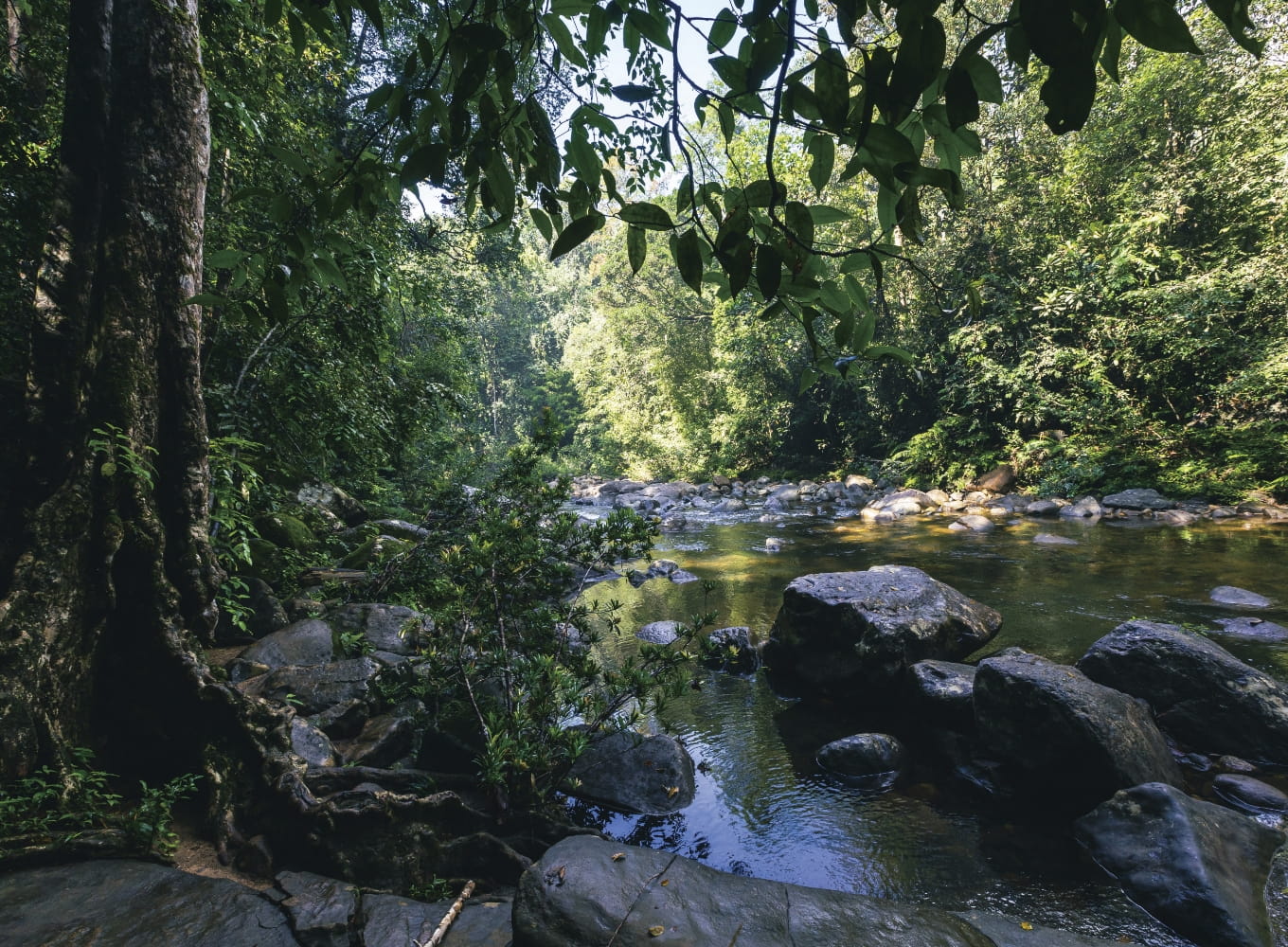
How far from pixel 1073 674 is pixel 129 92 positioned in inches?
260

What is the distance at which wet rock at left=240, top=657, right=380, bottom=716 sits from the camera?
3.83 meters

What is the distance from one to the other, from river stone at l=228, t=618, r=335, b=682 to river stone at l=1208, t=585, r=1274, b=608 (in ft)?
30.7

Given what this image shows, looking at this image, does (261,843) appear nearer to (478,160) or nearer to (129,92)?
(478,160)

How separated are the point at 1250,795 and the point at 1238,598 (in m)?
4.48

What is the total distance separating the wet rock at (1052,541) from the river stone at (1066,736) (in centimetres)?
734

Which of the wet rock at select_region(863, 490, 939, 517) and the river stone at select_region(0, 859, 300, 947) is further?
the wet rock at select_region(863, 490, 939, 517)

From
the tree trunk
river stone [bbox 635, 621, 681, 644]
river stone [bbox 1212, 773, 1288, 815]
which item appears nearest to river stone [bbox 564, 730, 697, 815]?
the tree trunk

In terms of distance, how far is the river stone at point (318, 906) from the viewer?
2.09 meters

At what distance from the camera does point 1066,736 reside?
362 centimetres

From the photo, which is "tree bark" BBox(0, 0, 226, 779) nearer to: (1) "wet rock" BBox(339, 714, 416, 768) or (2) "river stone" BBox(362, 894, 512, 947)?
(1) "wet rock" BBox(339, 714, 416, 768)

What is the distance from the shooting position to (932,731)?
14.8ft

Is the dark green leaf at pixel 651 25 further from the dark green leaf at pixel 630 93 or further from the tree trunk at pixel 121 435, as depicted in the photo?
the tree trunk at pixel 121 435

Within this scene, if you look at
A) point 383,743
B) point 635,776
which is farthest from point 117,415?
point 635,776

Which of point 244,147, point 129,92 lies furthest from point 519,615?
point 244,147
